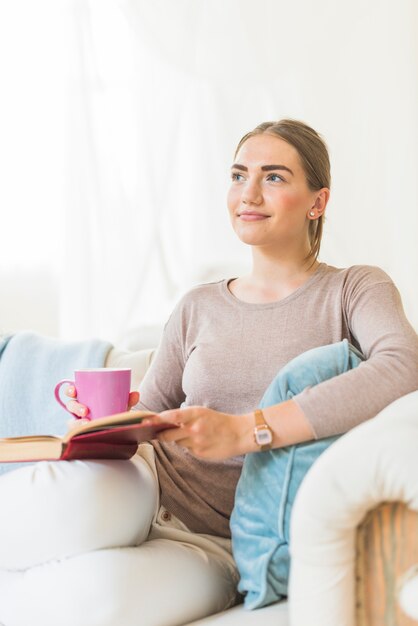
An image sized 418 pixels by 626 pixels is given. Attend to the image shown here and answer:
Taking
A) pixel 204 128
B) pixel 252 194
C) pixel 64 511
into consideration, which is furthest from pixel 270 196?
pixel 204 128

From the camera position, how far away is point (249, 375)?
4.86 ft

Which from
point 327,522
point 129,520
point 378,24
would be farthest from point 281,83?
point 327,522

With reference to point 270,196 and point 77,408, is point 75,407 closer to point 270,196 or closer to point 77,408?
point 77,408

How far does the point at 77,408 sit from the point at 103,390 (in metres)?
0.07

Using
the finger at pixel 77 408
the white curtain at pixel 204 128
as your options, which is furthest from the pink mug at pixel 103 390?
the white curtain at pixel 204 128

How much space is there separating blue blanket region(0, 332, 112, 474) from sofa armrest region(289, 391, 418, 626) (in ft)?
3.21

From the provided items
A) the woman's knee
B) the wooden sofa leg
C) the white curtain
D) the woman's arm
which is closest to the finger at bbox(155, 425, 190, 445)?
the woman's arm

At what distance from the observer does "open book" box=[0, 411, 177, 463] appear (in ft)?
3.77

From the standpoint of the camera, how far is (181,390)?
1.68 m

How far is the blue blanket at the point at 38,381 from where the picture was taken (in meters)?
1.93

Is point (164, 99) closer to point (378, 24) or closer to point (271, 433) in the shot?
point (378, 24)

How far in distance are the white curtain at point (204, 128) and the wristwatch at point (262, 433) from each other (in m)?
1.07

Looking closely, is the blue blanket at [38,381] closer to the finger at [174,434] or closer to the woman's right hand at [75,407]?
the woman's right hand at [75,407]

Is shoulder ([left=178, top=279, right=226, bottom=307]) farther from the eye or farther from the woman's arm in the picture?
the woman's arm
